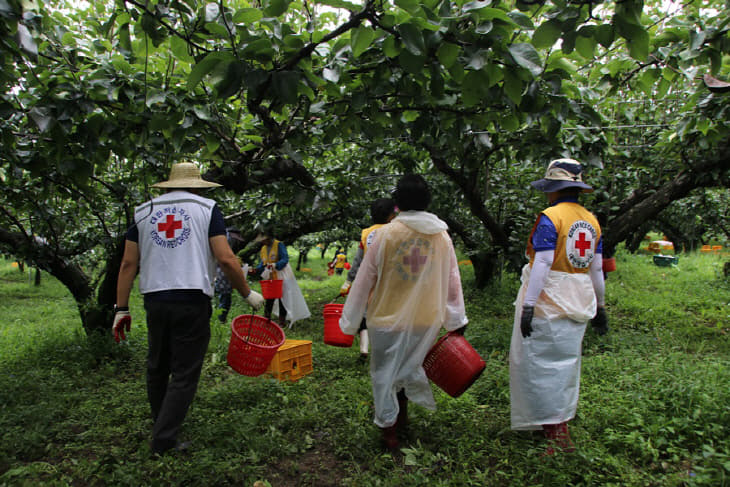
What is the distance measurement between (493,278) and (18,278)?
16.8m

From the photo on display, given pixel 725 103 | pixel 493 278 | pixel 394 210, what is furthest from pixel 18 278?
pixel 725 103

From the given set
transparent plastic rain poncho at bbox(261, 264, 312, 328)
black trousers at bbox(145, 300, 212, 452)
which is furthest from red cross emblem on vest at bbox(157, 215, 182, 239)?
transparent plastic rain poncho at bbox(261, 264, 312, 328)

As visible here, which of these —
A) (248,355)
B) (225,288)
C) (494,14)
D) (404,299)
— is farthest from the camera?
(225,288)

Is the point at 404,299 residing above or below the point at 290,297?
above

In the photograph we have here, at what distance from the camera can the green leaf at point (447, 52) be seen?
6.14 ft

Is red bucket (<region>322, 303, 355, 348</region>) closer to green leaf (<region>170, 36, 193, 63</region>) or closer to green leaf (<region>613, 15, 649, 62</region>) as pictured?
green leaf (<region>170, 36, 193, 63</region>)

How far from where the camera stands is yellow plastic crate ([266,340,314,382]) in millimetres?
4480

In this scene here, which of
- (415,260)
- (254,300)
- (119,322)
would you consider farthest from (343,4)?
(119,322)

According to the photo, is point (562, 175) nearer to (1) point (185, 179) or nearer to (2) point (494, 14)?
(2) point (494, 14)

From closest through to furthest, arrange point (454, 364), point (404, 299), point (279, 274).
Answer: point (454, 364) → point (404, 299) → point (279, 274)

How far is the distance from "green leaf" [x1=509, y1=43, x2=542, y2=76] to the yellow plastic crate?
11.3ft

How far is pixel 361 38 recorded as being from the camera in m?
1.85

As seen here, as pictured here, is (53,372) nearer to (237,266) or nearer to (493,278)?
(237,266)

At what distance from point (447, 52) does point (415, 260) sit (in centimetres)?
141
